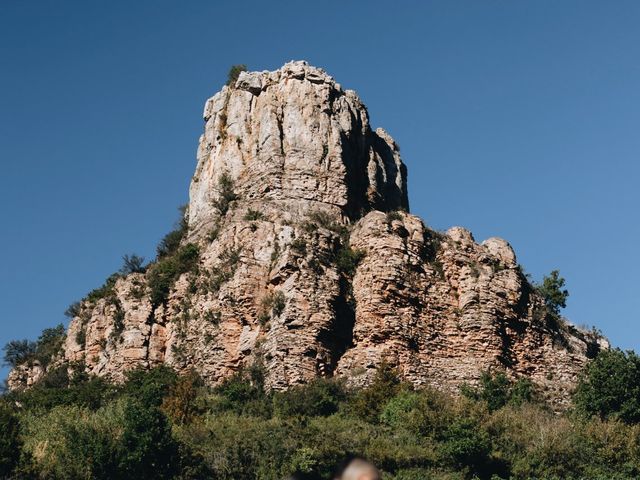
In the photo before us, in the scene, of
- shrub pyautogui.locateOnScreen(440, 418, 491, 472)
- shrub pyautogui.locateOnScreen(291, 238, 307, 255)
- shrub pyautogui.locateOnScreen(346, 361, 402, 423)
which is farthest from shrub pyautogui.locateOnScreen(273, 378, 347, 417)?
shrub pyautogui.locateOnScreen(291, 238, 307, 255)

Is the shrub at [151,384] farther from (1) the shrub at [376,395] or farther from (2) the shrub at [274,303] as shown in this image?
(1) the shrub at [376,395]

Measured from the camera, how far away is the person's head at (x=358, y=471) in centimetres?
721

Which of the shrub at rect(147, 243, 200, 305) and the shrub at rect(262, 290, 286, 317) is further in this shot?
the shrub at rect(147, 243, 200, 305)

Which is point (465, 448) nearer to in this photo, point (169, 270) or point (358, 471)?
point (169, 270)

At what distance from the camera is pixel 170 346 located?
4419 cm

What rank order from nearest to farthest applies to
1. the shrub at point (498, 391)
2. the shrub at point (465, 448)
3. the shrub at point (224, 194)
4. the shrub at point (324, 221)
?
the shrub at point (465, 448) → the shrub at point (498, 391) → the shrub at point (324, 221) → the shrub at point (224, 194)

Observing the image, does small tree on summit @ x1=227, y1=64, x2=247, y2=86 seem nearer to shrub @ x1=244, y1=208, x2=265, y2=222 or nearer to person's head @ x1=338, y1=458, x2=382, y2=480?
shrub @ x1=244, y1=208, x2=265, y2=222

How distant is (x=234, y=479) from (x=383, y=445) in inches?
209

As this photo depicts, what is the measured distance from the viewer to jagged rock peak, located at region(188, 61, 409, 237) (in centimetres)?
4688

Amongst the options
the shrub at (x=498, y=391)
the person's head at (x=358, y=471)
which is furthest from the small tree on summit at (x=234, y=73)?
the person's head at (x=358, y=471)

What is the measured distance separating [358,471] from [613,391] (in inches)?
1330

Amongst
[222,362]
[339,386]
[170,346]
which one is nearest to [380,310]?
[339,386]

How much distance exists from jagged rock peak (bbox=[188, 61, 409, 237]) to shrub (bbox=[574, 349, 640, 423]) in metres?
13.2

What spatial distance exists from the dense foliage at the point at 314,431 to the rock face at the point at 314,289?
134 centimetres
